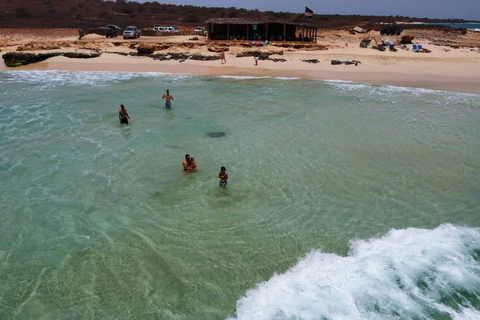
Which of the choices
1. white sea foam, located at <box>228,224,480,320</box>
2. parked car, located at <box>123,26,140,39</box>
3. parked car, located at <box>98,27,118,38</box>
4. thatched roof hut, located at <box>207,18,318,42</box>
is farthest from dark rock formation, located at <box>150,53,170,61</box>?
white sea foam, located at <box>228,224,480,320</box>

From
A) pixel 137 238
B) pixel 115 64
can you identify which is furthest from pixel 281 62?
pixel 137 238

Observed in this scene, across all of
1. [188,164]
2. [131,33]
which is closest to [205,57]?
[131,33]

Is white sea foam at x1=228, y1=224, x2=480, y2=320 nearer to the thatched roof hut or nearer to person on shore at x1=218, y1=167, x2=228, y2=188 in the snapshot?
person on shore at x1=218, y1=167, x2=228, y2=188

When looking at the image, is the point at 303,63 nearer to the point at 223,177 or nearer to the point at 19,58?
the point at 223,177

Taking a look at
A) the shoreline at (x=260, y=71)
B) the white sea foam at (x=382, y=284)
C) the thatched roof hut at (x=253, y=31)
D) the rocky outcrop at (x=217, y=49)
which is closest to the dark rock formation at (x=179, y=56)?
the shoreline at (x=260, y=71)

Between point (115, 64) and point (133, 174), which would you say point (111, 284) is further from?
point (115, 64)

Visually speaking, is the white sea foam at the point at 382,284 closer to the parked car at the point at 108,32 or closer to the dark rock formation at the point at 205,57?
the dark rock formation at the point at 205,57
